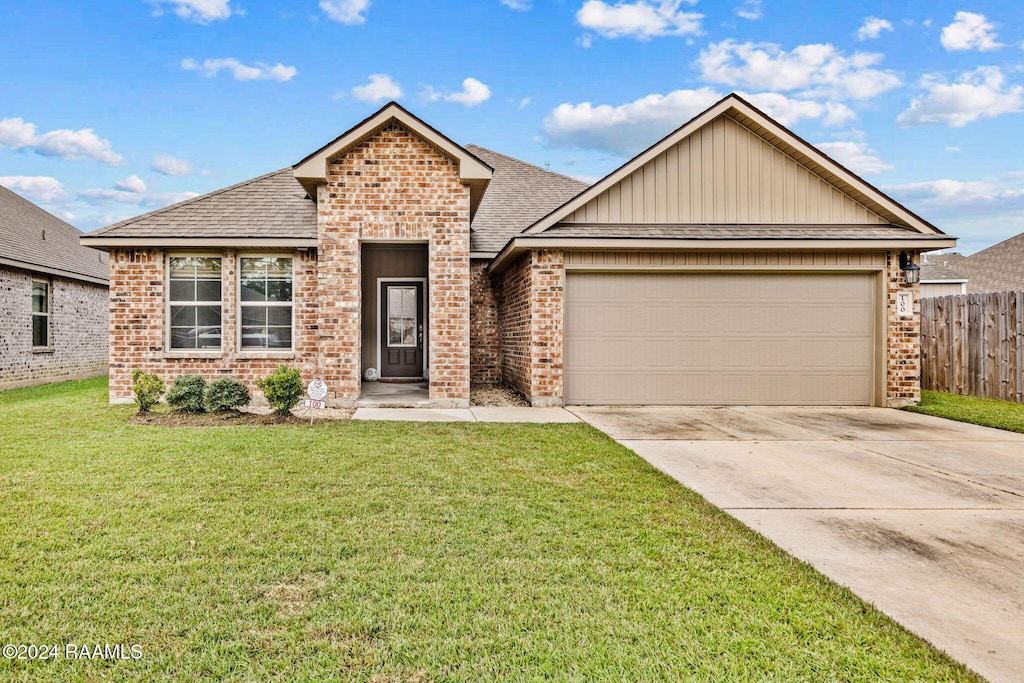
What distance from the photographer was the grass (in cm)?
809

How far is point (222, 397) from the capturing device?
27.3ft

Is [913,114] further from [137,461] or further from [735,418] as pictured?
[137,461]

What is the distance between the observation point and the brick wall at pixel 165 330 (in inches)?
394

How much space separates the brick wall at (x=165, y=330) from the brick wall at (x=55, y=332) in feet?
15.0

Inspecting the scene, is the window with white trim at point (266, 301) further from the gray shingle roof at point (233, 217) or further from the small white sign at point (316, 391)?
the small white sign at point (316, 391)

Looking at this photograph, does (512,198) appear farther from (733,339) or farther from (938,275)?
(938,275)

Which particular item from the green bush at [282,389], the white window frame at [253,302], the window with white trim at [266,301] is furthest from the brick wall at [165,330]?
the green bush at [282,389]

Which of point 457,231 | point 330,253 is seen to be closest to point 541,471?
point 457,231

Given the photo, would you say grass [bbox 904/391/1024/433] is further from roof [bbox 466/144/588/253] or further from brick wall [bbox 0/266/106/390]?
brick wall [bbox 0/266/106/390]

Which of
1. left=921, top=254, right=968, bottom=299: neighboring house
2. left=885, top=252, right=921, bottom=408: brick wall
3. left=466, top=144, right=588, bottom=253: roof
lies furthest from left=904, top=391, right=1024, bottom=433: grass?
left=921, top=254, right=968, bottom=299: neighboring house

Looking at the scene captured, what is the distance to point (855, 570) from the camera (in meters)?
3.18

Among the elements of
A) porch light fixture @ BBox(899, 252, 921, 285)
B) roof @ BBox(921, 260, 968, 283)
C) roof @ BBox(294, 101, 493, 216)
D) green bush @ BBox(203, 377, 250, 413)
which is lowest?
green bush @ BBox(203, 377, 250, 413)

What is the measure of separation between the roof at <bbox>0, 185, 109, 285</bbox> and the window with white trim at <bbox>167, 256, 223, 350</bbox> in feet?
14.2

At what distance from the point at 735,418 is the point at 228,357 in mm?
9340
